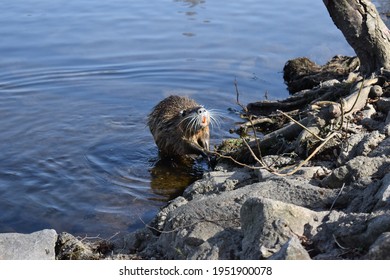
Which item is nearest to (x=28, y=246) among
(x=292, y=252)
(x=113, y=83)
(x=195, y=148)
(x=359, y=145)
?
(x=292, y=252)

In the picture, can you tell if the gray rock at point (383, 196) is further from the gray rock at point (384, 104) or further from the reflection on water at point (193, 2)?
the reflection on water at point (193, 2)

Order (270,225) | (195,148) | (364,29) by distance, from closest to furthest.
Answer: (270,225)
(364,29)
(195,148)

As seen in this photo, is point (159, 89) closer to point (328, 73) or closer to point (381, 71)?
point (328, 73)

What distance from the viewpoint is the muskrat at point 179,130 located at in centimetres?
974

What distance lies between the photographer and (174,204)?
23.5 ft

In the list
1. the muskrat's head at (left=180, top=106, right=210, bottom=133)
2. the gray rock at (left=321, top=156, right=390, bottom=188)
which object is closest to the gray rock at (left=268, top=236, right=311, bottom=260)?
the gray rock at (left=321, top=156, right=390, bottom=188)

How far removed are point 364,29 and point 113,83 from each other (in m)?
5.27

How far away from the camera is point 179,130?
9.84 metres

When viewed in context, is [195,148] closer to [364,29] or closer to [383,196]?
[364,29]

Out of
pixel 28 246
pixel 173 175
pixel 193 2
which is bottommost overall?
pixel 173 175

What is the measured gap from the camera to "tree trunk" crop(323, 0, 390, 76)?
8.66m

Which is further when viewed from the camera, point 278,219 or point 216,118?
point 216,118

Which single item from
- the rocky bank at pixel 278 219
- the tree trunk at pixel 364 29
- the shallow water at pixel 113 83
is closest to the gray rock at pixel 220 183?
the rocky bank at pixel 278 219
